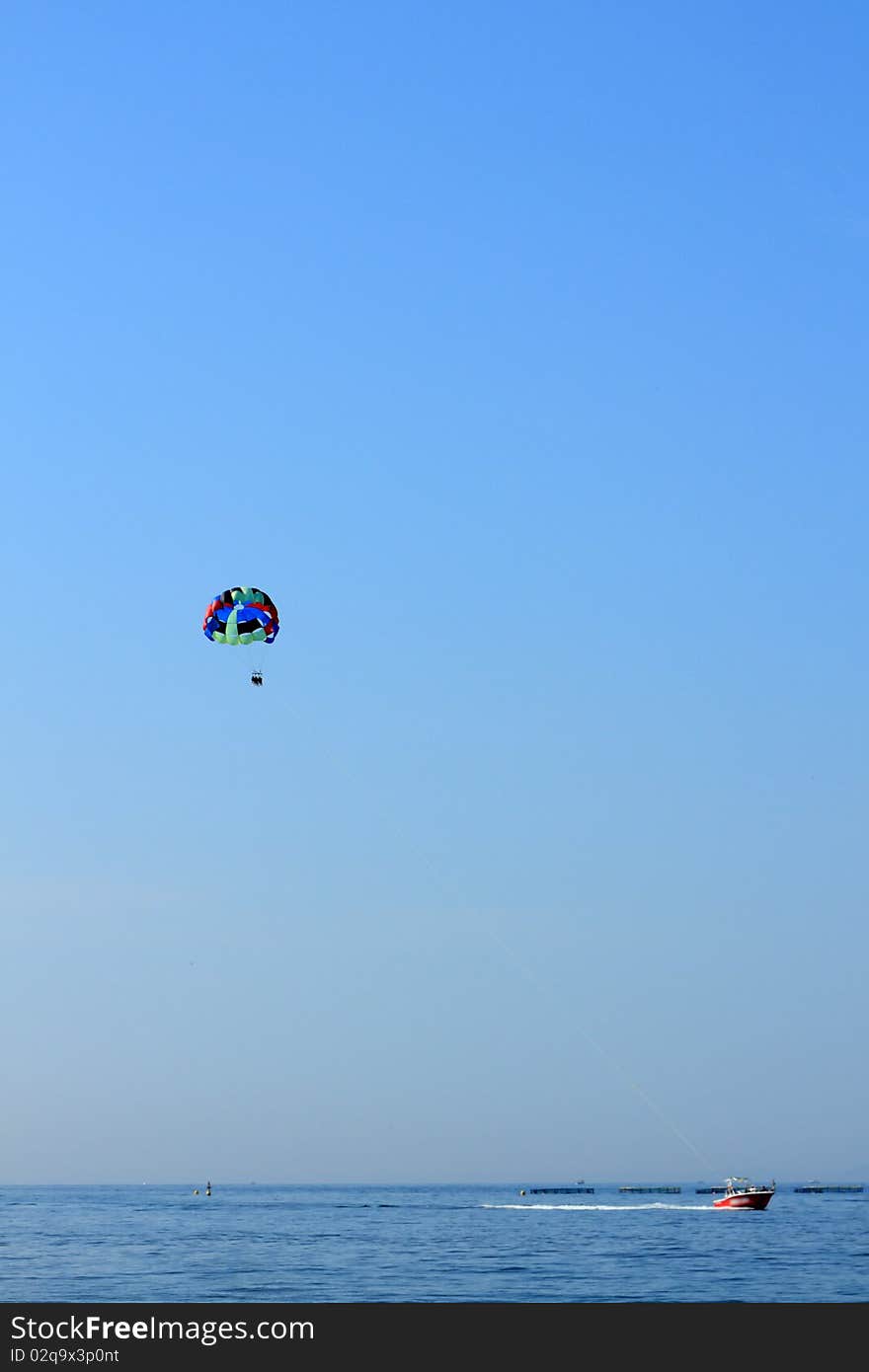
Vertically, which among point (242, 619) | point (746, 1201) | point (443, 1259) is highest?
point (242, 619)

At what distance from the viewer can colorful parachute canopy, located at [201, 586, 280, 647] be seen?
61344 mm

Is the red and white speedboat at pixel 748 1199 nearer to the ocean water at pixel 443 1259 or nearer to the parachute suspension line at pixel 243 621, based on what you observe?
the ocean water at pixel 443 1259

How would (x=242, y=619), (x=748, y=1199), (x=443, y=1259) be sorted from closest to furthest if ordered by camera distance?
A: 1. (x=242, y=619)
2. (x=443, y=1259)
3. (x=748, y=1199)

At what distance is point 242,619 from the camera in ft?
202

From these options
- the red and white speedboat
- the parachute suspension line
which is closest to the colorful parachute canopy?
the parachute suspension line

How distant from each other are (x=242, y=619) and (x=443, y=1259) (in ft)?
116

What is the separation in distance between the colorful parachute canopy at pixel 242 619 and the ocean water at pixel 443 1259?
23.4m

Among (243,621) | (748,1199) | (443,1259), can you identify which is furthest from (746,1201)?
(243,621)

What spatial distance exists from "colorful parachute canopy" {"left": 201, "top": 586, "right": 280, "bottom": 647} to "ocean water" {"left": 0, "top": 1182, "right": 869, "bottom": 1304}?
76.9 feet

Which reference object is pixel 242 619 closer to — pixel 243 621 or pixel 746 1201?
pixel 243 621
